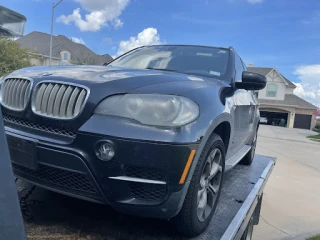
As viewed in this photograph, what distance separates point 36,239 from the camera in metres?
1.56

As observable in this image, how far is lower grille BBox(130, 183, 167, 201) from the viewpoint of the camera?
1630 millimetres

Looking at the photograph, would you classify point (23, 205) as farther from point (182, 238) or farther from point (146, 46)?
point (146, 46)

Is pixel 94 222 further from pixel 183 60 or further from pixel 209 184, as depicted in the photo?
pixel 183 60

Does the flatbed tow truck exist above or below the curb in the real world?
above

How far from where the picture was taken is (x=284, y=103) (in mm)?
37438

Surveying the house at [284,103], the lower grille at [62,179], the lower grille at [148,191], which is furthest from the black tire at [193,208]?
the house at [284,103]

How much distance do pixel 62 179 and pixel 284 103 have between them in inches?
1550

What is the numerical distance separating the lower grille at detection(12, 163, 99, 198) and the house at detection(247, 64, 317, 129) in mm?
37119

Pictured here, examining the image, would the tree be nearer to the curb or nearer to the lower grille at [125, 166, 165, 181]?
the curb

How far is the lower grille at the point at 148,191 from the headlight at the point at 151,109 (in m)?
0.34

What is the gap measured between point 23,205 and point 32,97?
72 cm

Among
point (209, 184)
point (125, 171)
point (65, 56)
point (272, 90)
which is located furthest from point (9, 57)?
point (272, 90)

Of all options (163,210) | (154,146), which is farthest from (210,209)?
(154,146)

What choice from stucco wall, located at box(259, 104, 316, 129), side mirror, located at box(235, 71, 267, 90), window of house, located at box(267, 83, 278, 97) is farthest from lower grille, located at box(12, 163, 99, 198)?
window of house, located at box(267, 83, 278, 97)
